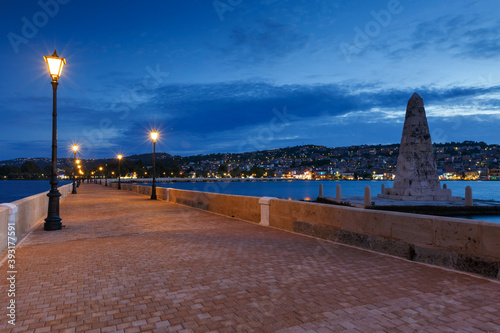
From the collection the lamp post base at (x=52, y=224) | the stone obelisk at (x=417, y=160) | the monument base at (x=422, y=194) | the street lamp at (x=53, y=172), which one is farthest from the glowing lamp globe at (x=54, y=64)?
the monument base at (x=422, y=194)

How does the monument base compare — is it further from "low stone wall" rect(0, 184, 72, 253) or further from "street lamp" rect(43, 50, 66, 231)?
"low stone wall" rect(0, 184, 72, 253)

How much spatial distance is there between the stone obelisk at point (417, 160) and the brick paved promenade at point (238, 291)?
1993 centimetres

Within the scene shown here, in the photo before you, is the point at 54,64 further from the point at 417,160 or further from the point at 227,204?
the point at 417,160

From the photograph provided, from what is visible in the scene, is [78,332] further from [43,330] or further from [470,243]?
[470,243]

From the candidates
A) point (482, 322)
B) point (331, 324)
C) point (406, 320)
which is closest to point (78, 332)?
point (331, 324)

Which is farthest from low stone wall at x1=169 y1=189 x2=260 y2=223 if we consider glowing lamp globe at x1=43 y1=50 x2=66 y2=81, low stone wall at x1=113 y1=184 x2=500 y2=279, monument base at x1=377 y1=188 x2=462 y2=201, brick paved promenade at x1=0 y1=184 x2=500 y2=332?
monument base at x1=377 y1=188 x2=462 y2=201

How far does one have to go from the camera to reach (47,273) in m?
5.77

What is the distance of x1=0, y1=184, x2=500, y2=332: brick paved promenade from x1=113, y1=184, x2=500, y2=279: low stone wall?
0.31 m

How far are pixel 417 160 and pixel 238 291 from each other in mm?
23717

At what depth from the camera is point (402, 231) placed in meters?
6.78

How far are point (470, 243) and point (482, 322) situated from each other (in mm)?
2287

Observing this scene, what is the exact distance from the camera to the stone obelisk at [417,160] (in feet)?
81.6

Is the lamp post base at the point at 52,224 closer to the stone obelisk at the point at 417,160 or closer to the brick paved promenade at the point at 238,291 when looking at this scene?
the brick paved promenade at the point at 238,291

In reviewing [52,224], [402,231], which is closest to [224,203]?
[52,224]
